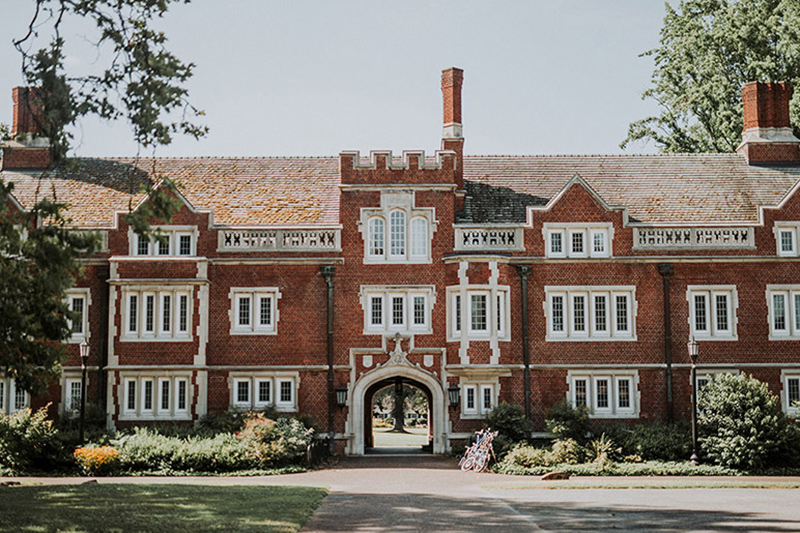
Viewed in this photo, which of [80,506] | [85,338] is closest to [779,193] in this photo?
[85,338]

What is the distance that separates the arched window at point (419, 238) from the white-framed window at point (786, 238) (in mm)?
12028

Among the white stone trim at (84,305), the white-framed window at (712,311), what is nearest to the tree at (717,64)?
the white-framed window at (712,311)

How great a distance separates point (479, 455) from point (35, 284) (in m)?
15.1

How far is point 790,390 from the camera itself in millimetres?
31875

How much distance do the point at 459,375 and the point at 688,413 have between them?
780cm

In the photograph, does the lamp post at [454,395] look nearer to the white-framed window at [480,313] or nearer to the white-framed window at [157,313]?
the white-framed window at [480,313]

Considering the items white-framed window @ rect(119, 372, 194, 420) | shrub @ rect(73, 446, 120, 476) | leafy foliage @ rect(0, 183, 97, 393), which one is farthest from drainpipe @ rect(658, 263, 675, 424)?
leafy foliage @ rect(0, 183, 97, 393)

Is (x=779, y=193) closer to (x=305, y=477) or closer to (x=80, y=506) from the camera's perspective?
(x=305, y=477)

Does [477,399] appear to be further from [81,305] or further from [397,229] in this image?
[81,305]

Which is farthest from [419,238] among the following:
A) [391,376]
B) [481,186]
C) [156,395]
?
[156,395]

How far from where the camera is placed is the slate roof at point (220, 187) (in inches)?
1320

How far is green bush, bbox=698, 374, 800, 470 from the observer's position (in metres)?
27.3

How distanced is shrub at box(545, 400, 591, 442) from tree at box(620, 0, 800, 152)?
59.9ft

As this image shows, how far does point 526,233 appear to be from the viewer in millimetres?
Result: 32344
